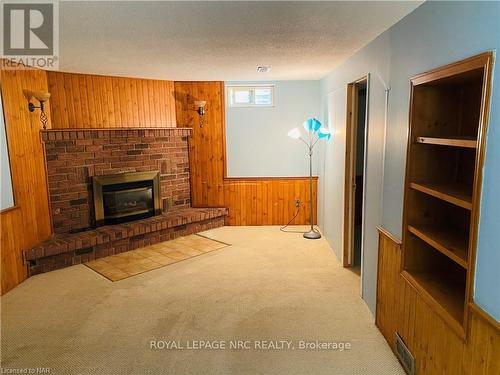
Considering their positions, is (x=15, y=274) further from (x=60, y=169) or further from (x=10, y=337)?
(x=60, y=169)

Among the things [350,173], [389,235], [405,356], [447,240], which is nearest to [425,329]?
[405,356]

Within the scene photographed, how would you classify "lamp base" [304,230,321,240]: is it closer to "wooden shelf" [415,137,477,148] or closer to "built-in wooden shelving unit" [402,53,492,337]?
"built-in wooden shelving unit" [402,53,492,337]

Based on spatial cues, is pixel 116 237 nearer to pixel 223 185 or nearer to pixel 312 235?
pixel 223 185

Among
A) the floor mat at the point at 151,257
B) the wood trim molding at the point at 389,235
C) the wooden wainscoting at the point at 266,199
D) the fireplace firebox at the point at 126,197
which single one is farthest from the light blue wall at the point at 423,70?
the fireplace firebox at the point at 126,197

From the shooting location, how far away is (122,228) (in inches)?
185

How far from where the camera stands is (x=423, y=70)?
2021mm

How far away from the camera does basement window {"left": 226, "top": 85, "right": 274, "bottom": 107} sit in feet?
18.5

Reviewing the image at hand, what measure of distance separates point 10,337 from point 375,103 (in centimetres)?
344

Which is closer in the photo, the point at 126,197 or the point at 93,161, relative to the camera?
the point at 93,161

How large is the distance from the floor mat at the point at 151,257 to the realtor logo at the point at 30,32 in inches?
92.4

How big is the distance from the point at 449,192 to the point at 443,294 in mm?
593

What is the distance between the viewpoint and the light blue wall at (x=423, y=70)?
140 centimetres

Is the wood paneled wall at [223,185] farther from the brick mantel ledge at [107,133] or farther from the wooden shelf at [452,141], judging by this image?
the wooden shelf at [452,141]

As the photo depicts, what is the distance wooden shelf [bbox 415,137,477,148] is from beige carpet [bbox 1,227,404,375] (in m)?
1.49
